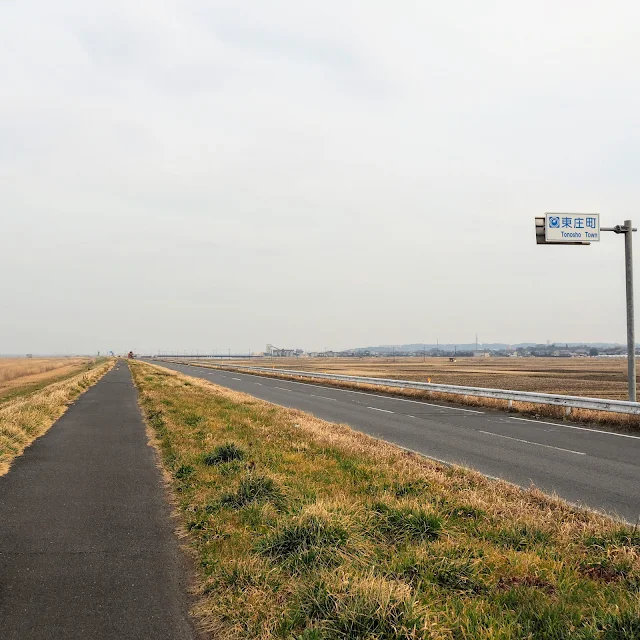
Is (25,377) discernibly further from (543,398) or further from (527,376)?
(527,376)

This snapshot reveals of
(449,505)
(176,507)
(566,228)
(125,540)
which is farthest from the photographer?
(566,228)

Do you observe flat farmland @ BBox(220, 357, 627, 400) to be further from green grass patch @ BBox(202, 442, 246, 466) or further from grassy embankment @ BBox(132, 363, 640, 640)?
green grass patch @ BBox(202, 442, 246, 466)

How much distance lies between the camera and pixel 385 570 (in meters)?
4.43

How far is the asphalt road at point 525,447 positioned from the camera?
8141 millimetres

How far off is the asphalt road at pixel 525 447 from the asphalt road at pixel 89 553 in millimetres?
5895

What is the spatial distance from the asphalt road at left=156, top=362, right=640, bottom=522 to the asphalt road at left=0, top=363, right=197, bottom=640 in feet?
19.3

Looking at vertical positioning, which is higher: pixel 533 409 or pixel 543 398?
pixel 543 398


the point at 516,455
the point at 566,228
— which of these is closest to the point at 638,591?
the point at 516,455

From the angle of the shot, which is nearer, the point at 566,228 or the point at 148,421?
the point at 148,421

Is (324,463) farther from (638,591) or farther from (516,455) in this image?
(638,591)

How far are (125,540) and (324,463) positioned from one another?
159 inches

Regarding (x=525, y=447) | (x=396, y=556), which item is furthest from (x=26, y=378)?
(x=396, y=556)

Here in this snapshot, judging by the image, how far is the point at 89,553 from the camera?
5.23m

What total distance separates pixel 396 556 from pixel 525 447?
8.51 m
